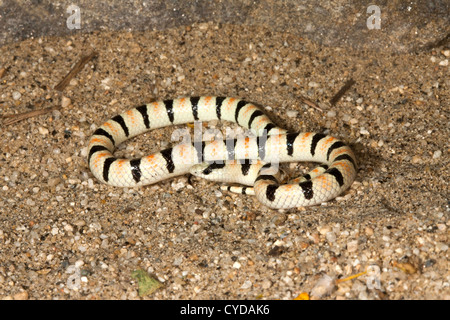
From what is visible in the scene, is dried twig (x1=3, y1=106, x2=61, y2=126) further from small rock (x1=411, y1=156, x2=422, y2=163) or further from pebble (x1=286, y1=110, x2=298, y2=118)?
small rock (x1=411, y1=156, x2=422, y2=163)

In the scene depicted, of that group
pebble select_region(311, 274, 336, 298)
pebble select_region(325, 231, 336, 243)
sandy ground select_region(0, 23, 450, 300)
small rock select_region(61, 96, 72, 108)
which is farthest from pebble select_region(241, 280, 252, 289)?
small rock select_region(61, 96, 72, 108)

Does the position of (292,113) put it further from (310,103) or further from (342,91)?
(342,91)

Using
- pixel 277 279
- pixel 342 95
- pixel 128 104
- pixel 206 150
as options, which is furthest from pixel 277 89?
pixel 277 279

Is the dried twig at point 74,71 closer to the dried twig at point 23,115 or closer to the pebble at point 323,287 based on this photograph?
the dried twig at point 23,115

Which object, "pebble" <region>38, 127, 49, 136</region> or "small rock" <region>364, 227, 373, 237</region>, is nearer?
"small rock" <region>364, 227, 373, 237</region>

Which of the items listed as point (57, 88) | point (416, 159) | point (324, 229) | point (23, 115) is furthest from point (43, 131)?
point (416, 159)

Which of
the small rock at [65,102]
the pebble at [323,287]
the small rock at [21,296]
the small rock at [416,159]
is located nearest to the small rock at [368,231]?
the pebble at [323,287]
